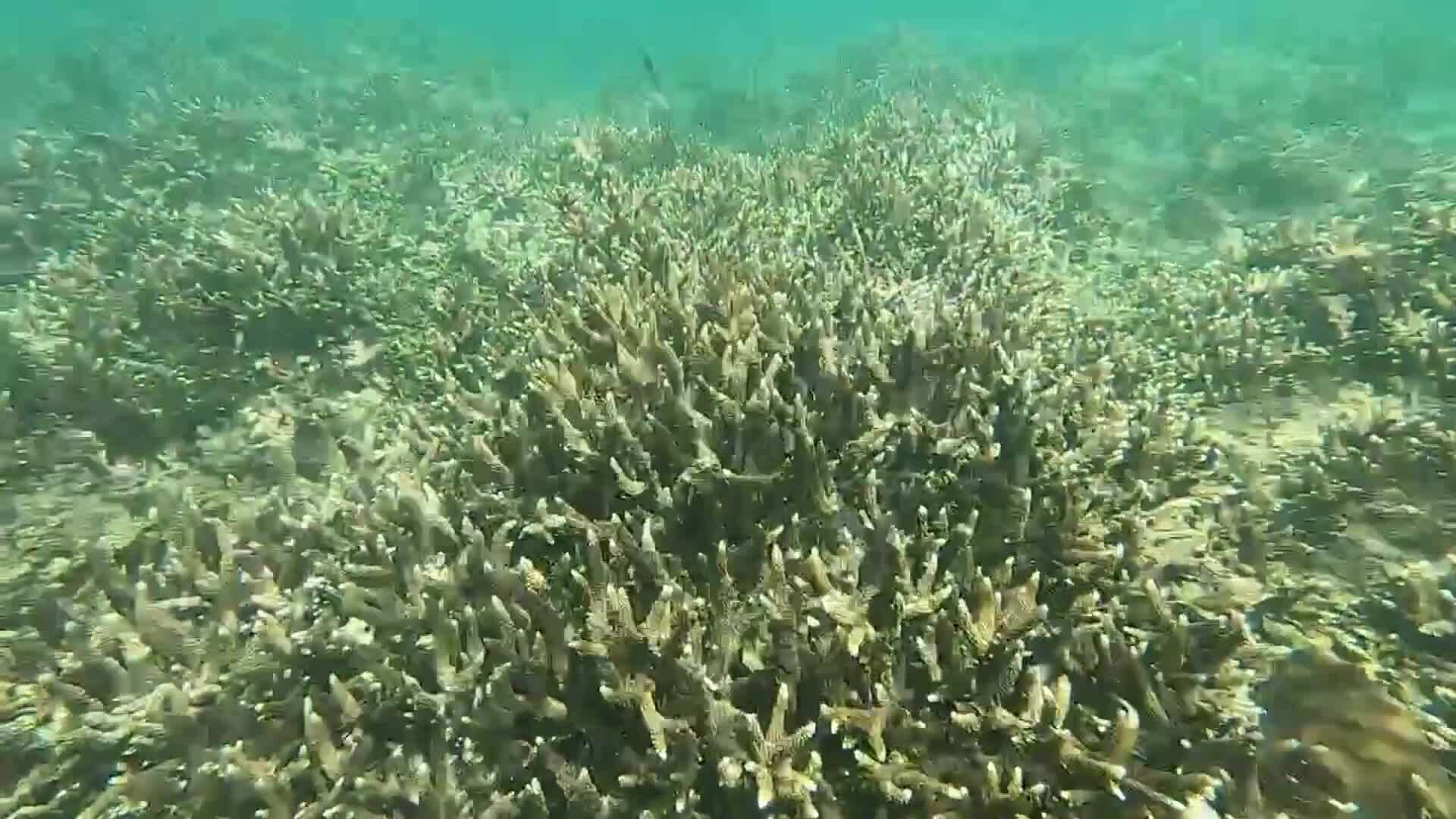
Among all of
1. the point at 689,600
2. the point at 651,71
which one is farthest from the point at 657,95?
the point at 689,600

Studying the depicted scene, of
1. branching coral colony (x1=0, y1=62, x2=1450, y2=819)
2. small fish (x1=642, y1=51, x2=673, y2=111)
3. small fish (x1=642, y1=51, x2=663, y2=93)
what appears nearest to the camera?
branching coral colony (x1=0, y1=62, x2=1450, y2=819)

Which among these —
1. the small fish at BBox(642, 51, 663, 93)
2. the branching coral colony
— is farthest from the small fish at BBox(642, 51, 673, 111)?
the branching coral colony

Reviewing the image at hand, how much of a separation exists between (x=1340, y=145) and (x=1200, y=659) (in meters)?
15.0

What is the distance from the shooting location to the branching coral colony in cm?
317

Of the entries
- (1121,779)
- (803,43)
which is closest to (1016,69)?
(803,43)

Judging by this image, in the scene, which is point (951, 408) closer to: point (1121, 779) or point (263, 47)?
A: point (1121, 779)

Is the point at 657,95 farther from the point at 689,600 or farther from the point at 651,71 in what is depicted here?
the point at 689,600

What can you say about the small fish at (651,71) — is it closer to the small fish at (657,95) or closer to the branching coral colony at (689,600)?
the small fish at (657,95)

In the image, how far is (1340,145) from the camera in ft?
47.9

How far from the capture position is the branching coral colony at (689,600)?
3.17 metres

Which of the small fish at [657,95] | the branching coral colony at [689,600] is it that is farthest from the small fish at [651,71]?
the branching coral colony at [689,600]

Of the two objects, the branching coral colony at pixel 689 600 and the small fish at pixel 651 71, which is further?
the small fish at pixel 651 71

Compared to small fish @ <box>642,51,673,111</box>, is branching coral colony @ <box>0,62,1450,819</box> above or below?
below

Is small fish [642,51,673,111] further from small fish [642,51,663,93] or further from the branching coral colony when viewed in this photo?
the branching coral colony
